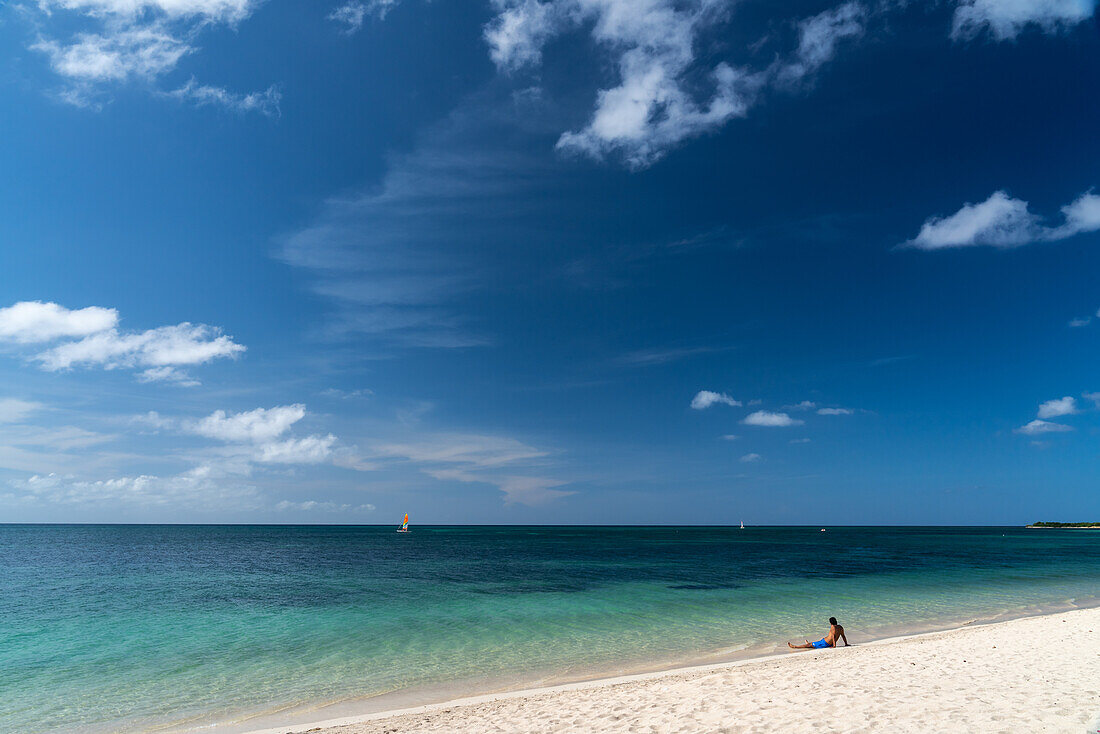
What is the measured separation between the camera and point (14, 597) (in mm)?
30625

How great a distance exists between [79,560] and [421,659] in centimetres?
6308

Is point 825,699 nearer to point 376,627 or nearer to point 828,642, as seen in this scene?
point 828,642

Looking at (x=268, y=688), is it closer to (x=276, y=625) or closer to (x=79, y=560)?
(x=276, y=625)

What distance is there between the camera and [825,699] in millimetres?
11242

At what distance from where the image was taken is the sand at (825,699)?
989 cm

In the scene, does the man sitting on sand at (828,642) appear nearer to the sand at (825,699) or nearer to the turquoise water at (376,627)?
the turquoise water at (376,627)

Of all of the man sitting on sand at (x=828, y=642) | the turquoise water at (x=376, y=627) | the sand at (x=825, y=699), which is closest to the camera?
the sand at (x=825, y=699)

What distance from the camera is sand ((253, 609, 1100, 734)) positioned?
989 centimetres

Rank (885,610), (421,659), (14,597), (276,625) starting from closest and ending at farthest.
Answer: (421,659) → (276,625) → (885,610) → (14,597)

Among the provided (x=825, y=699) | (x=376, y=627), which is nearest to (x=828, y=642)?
(x=825, y=699)

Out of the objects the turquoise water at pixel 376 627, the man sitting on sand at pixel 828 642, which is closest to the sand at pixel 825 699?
the man sitting on sand at pixel 828 642

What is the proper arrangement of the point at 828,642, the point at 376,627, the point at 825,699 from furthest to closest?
the point at 376,627
the point at 828,642
the point at 825,699

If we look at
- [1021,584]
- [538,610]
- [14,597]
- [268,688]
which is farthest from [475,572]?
[1021,584]

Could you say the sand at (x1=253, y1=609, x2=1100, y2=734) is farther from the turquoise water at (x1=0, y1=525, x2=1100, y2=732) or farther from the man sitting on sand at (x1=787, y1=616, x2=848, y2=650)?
the turquoise water at (x1=0, y1=525, x2=1100, y2=732)
